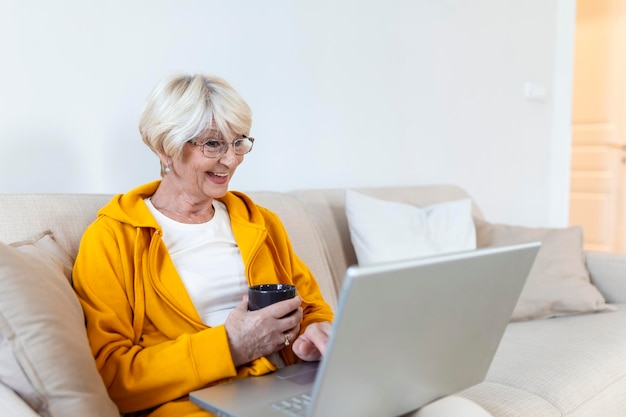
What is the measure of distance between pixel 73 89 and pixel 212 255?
0.63 m

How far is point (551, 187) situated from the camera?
3.67m

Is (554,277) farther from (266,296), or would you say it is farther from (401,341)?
A: (401,341)

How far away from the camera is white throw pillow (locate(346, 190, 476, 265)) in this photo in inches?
77.1

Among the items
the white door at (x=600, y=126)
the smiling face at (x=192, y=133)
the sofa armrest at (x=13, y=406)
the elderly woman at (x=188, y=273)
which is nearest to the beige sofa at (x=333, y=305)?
the sofa armrest at (x=13, y=406)

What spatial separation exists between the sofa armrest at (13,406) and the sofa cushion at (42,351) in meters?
0.02

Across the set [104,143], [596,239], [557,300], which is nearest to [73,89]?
[104,143]

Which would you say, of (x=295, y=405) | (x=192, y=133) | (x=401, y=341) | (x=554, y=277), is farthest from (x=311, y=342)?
(x=554, y=277)

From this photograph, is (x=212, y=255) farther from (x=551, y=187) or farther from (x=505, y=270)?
(x=551, y=187)

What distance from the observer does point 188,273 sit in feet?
4.47

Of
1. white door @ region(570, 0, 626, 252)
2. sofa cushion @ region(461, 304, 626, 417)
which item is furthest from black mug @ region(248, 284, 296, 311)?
white door @ region(570, 0, 626, 252)

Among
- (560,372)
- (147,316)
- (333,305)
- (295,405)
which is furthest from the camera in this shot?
(333,305)

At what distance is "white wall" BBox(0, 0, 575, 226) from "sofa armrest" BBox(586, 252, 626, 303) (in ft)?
2.61

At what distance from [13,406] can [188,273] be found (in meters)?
0.49

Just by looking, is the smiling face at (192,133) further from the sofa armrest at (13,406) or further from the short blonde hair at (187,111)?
the sofa armrest at (13,406)
